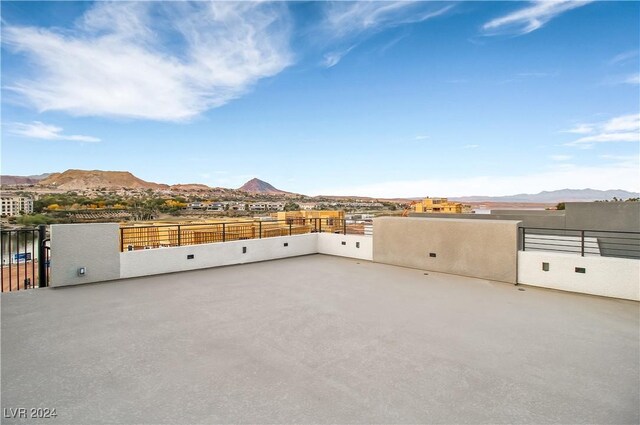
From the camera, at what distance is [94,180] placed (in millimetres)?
21109

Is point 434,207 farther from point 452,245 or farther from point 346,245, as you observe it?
point 452,245

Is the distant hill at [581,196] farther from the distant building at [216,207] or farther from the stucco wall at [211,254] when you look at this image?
the distant building at [216,207]

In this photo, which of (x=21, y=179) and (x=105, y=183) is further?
(x=105, y=183)

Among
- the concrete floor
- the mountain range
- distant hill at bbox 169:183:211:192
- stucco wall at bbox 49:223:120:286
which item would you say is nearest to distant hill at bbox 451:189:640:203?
the mountain range

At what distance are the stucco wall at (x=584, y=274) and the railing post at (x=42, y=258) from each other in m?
8.63

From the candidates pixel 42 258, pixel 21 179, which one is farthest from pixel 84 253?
pixel 21 179

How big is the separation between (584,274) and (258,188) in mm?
29868

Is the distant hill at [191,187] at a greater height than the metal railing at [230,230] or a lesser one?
greater

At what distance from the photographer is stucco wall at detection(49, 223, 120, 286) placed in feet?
16.8

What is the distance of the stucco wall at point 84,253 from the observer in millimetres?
5133

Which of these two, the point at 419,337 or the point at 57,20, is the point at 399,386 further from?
the point at 57,20

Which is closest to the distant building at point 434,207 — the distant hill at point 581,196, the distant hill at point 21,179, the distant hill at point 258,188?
the distant hill at point 581,196

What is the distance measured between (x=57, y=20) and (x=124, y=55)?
1.65 m

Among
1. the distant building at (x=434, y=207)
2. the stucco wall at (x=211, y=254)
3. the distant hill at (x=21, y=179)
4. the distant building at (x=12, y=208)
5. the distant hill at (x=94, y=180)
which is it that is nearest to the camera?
the stucco wall at (x=211, y=254)
